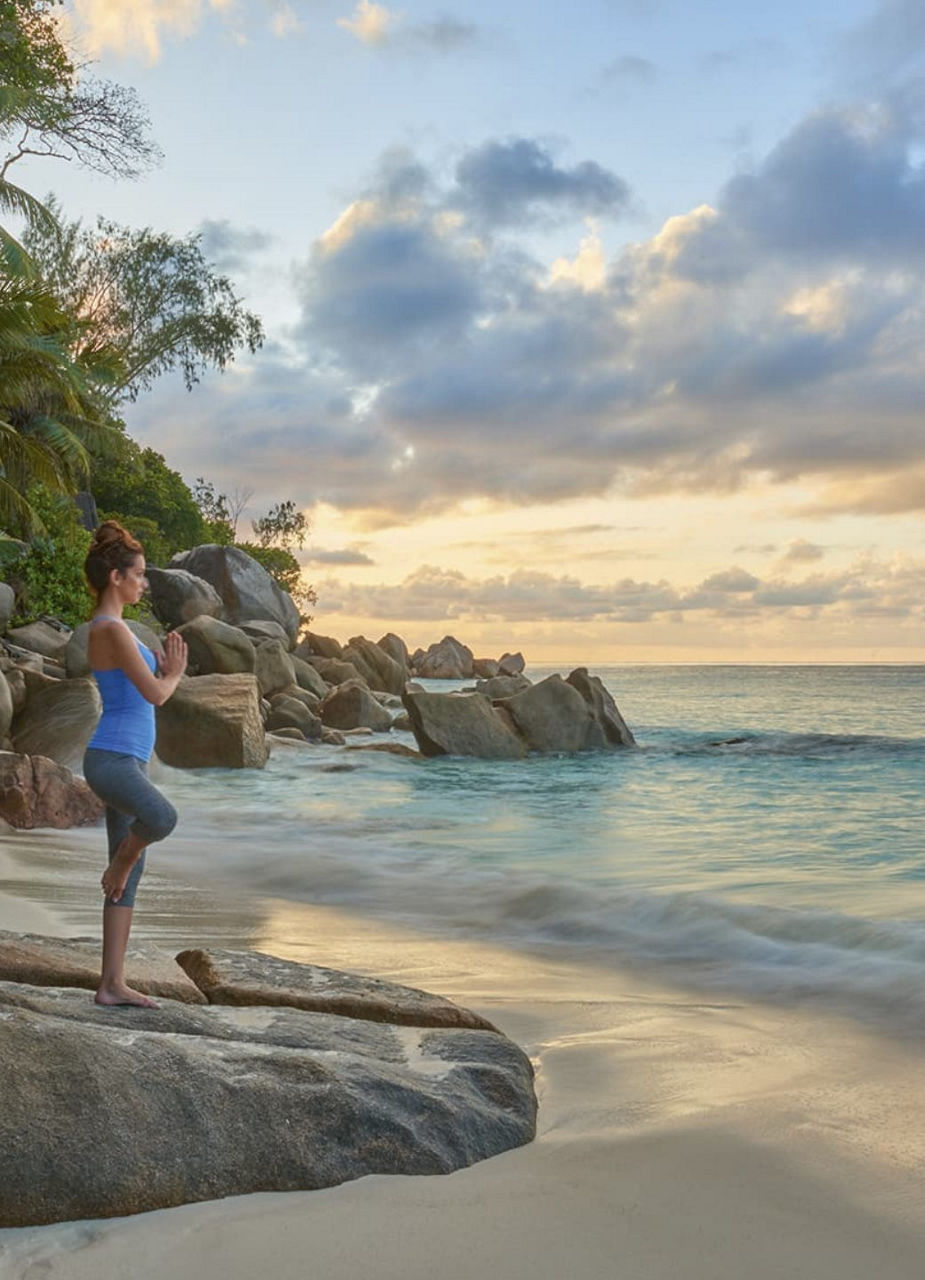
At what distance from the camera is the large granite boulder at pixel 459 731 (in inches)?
746

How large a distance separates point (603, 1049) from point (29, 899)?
3.92 m

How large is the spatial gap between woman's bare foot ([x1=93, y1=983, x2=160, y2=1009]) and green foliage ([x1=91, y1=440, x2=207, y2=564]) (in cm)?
3513

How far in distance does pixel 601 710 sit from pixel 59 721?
33.1 feet

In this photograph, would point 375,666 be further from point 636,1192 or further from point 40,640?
point 636,1192

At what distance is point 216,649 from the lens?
73.3ft

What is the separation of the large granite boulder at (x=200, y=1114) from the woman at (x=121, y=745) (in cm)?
27

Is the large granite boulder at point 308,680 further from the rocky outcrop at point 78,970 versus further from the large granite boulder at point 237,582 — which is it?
the rocky outcrop at point 78,970

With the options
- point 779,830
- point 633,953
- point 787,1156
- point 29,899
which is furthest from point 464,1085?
point 779,830

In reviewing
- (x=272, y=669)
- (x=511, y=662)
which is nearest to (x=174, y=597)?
(x=272, y=669)

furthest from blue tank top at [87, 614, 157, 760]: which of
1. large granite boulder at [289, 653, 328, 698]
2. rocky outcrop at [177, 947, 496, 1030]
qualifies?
large granite boulder at [289, 653, 328, 698]

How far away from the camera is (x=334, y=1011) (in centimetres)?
431

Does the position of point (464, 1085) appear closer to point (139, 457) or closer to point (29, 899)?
point (29, 899)

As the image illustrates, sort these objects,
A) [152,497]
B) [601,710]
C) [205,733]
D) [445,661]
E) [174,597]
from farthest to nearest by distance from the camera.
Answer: [445,661] → [152,497] → [174,597] → [601,710] → [205,733]

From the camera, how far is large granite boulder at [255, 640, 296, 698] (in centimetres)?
2516
